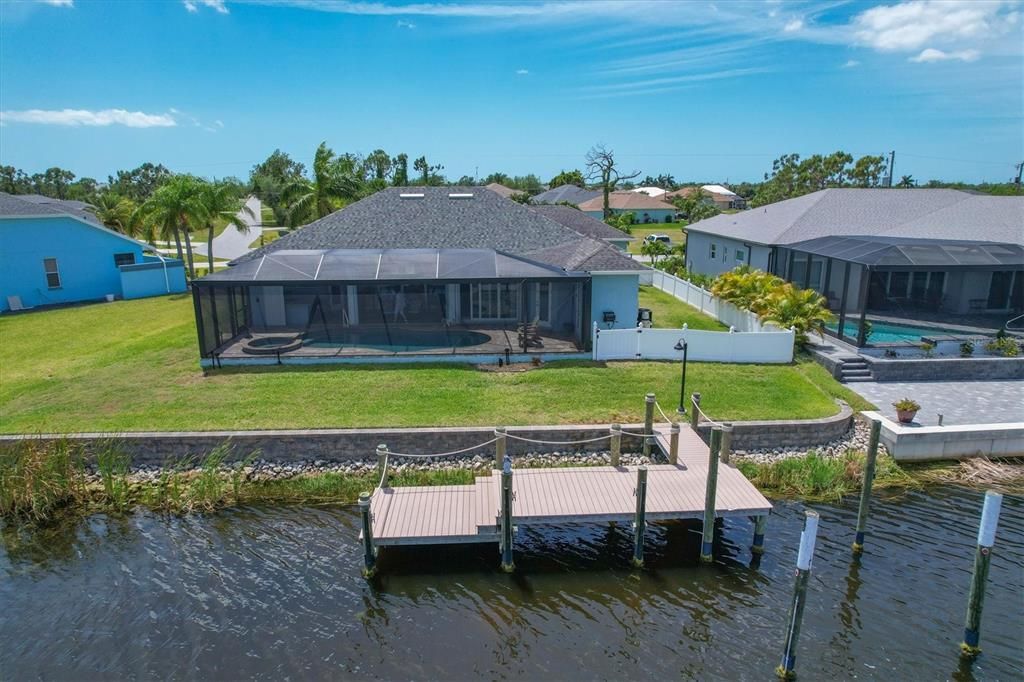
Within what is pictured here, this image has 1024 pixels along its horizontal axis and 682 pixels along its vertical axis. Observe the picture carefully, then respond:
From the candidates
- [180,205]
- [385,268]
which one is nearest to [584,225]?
[385,268]

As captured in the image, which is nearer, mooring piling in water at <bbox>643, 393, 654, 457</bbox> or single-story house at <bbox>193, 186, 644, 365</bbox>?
mooring piling in water at <bbox>643, 393, 654, 457</bbox>

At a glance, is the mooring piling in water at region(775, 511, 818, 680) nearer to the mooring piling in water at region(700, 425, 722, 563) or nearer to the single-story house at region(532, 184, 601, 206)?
the mooring piling in water at region(700, 425, 722, 563)

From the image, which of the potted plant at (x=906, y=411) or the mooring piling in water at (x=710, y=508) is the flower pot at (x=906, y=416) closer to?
the potted plant at (x=906, y=411)

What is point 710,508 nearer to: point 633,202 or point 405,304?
point 405,304

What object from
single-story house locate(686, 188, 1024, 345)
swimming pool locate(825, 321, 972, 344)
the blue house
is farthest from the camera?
the blue house

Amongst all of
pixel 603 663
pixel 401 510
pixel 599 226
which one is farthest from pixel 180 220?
pixel 603 663

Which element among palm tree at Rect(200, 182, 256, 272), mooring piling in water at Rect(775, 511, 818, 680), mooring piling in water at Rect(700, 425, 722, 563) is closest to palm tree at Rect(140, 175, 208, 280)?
palm tree at Rect(200, 182, 256, 272)

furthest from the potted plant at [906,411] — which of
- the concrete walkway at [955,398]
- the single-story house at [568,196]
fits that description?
the single-story house at [568,196]
